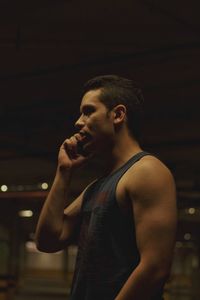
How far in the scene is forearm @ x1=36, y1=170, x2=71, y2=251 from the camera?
2145mm

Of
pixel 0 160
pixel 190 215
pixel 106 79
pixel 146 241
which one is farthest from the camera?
pixel 190 215

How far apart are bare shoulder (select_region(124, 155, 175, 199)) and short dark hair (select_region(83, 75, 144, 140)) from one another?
0.21 meters

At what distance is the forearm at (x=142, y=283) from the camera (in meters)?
1.78

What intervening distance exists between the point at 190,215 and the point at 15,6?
18.7m

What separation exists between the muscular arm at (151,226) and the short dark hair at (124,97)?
0.72ft

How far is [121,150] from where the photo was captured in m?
2.09

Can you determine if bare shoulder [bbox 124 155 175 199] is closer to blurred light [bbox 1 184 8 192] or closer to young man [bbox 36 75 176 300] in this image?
young man [bbox 36 75 176 300]

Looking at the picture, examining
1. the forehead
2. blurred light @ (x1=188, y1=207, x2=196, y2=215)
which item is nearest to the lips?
the forehead

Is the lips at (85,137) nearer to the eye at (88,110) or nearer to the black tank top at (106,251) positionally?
the eye at (88,110)

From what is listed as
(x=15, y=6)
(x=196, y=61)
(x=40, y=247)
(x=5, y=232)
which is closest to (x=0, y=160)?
(x=5, y=232)

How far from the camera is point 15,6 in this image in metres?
4.48

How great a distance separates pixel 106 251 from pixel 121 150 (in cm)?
36

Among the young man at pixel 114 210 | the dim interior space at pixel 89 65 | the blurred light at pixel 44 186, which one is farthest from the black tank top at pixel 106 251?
the blurred light at pixel 44 186

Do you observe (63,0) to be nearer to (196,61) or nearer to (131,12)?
(131,12)
